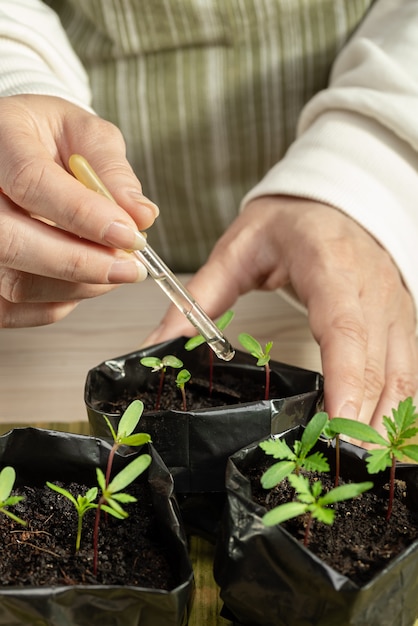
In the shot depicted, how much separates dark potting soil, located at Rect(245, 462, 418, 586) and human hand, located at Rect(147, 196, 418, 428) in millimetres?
126

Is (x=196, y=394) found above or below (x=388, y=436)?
below

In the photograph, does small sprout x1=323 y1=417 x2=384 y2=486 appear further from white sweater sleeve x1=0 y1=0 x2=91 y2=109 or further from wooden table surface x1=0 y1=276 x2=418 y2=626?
white sweater sleeve x1=0 y1=0 x2=91 y2=109

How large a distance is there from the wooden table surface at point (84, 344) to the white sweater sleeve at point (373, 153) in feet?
0.40

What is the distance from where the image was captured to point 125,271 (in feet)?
2.28

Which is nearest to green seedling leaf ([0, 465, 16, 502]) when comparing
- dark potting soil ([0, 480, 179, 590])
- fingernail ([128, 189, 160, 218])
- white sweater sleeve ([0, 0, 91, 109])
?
dark potting soil ([0, 480, 179, 590])

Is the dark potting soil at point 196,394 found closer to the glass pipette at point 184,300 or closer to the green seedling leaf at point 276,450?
the glass pipette at point 184,300

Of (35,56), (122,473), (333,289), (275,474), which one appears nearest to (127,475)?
(122,473)

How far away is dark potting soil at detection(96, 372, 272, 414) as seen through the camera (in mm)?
748

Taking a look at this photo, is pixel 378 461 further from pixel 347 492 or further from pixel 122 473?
pixel 122 473

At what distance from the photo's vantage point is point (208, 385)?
2.56ft

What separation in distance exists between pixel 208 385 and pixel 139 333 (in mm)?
314

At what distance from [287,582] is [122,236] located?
32 cm

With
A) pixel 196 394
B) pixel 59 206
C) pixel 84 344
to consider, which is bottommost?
pixel 84 344

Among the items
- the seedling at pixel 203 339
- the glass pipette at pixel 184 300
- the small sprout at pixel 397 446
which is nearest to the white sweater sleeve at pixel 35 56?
the glass pipette at pixel 184 300
